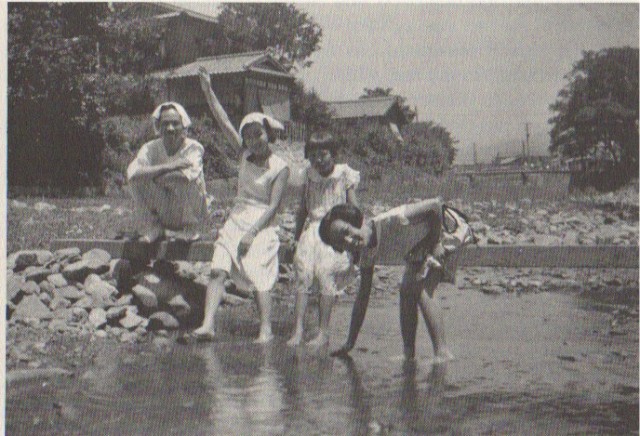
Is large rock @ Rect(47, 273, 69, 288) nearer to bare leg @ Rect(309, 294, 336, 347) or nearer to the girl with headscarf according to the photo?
→ the girl with headscarf

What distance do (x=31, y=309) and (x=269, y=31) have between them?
218 inches

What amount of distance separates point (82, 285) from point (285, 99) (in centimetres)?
472

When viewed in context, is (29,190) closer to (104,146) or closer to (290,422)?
(104,146)

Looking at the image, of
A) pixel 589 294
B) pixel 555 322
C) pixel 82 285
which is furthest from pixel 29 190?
pixel 589 294

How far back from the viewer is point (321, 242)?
3.80 m

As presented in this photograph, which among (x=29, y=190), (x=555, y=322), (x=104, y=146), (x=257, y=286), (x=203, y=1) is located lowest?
(x=555, y=322)

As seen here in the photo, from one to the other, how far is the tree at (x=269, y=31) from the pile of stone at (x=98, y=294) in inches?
73.6

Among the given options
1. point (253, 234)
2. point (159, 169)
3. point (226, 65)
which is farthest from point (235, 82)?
point (253, 234)

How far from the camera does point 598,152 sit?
22.3 ft

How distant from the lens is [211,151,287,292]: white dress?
396 centimetres

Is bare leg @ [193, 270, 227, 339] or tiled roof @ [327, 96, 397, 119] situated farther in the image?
tiled roof @ [327, 96, 397, 119]

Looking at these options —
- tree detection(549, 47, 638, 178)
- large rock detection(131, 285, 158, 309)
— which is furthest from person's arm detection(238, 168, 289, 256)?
tree detection(549, 47, 638, 178)

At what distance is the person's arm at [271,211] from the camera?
3.90m

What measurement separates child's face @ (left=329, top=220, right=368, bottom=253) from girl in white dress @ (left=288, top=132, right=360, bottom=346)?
0.60 metres
